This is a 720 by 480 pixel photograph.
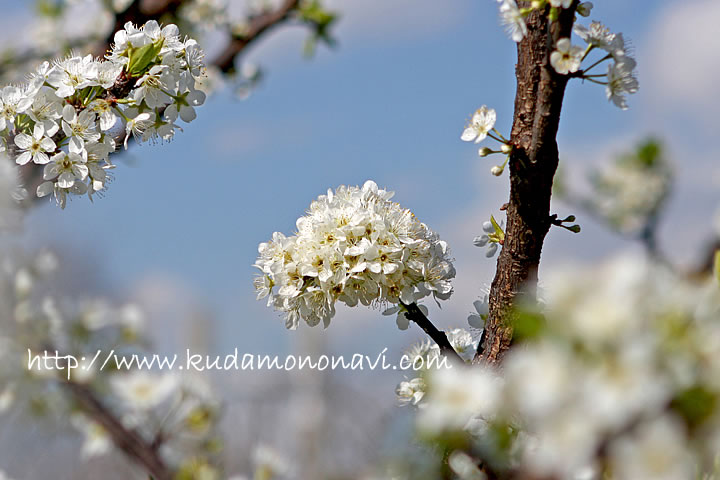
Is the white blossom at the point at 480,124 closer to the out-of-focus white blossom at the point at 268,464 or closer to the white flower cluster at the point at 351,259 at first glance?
the white flower cluster at the point at 351,259

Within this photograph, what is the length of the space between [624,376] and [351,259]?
0.80 meters

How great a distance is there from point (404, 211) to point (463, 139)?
0.17 m

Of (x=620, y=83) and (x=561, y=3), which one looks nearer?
(x=561, y=3)

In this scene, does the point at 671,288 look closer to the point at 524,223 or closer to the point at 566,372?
the point at 566,372

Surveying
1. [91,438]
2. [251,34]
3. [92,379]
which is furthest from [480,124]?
[251,34]

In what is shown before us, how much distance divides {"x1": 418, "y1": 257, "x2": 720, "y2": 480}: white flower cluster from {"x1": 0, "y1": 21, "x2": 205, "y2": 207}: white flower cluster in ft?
3.26

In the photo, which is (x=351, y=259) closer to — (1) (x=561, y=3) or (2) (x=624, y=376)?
(1) (x=561, y=3)

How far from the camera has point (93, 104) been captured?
125 centimetres

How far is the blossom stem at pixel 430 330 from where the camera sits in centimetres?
121

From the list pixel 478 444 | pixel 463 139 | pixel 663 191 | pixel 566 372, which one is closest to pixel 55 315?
pixel 463 139

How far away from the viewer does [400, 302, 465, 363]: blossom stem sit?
3.95ft

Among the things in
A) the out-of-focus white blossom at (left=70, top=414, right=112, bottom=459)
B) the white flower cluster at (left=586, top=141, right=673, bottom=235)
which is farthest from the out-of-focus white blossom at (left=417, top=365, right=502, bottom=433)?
the white flower cluster at (left=586, top=141, right=673, bottom=235)

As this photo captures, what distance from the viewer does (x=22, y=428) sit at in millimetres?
1854

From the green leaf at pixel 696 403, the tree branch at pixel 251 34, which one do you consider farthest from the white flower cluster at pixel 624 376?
the tree branch at pixel 251 34
